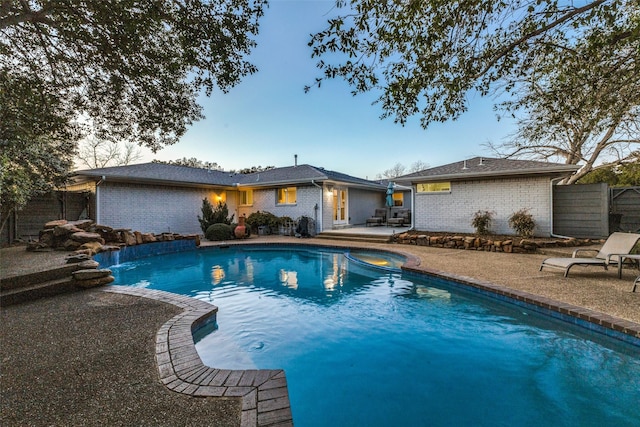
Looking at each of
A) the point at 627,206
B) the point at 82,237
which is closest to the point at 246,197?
the point at 82,237

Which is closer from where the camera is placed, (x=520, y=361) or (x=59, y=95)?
A: (x=520, y=361)

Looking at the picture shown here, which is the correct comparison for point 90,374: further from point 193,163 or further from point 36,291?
point 193,163

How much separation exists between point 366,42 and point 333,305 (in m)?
4.54

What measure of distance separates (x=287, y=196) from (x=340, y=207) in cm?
303

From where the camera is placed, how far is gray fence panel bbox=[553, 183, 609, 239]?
10.1 metres

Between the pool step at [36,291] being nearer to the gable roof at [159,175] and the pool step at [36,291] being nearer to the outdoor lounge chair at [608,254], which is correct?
the gable roof at [159,175]

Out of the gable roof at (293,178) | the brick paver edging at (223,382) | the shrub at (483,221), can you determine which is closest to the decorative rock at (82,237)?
the brick paver edging at (223,382)

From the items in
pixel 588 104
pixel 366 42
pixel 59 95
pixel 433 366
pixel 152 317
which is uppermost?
A: pixel 366 42

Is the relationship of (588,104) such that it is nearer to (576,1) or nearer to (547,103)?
(547,103)

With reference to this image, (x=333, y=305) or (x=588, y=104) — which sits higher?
(x=588, y=104)

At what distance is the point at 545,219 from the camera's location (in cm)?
1066

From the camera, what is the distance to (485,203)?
11828 millimetres

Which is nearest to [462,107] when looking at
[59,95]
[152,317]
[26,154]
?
[152,317]

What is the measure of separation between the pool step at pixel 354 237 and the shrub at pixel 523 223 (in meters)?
4.69
